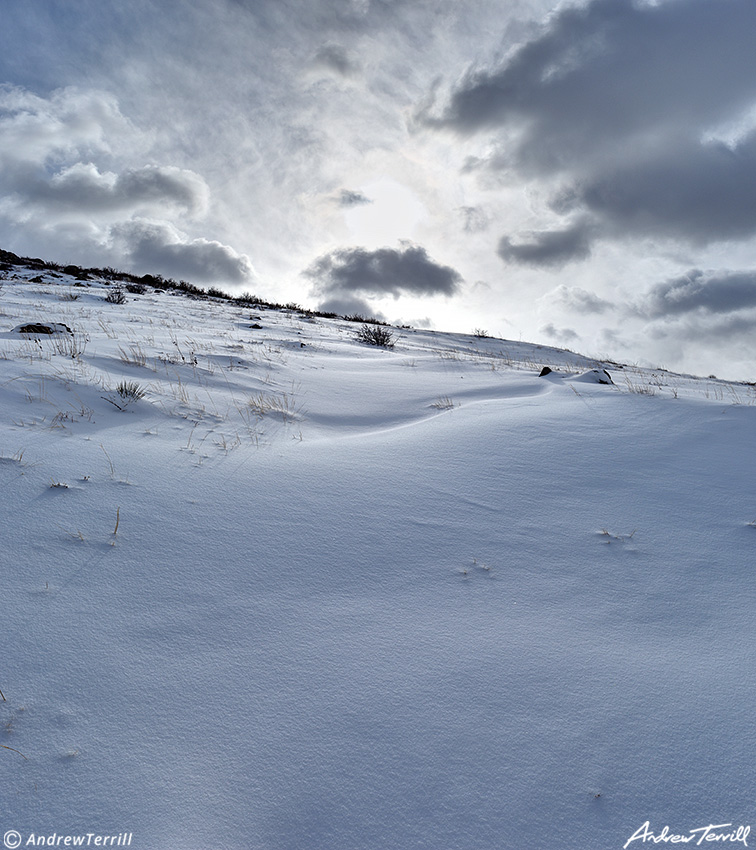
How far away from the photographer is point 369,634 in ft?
5.26

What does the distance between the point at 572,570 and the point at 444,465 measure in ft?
3.72

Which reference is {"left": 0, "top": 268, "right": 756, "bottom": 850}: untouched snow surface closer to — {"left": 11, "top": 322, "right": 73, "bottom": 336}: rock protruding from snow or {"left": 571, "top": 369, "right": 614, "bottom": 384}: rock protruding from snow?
{"left": 571, "top": 369, "right": 614, "bottom": 384}: rock protruding from snow

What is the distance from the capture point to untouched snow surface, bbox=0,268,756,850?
1095 millimetres

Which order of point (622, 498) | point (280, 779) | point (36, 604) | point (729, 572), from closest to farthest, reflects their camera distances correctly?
point (280, 779), point (36, 604), point (729, 572), point (622, 498)

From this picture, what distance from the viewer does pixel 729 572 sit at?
2025mm

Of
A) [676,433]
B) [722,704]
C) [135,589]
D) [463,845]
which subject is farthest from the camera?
[676,433]

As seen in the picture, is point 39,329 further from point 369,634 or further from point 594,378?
point 594,378

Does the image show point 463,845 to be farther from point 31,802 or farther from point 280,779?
point 31,802

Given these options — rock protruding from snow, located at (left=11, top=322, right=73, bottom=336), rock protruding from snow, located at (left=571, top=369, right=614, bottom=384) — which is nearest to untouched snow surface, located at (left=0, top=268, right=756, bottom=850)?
rock protruding from snow, located at (left=571, top=369, right=614, bottom=384)

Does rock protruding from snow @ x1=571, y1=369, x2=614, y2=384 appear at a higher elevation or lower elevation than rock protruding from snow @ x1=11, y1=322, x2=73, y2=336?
higher

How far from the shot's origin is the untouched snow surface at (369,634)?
3.59 feet

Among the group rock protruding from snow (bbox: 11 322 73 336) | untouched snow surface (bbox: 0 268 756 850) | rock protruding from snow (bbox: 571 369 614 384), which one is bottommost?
untouched snow surface (bbox: 0 268 756 850)

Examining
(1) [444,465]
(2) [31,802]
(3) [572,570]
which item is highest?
(1) [444,465]

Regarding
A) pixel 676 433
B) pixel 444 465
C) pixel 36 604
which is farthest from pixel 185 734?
pixel 676 433
